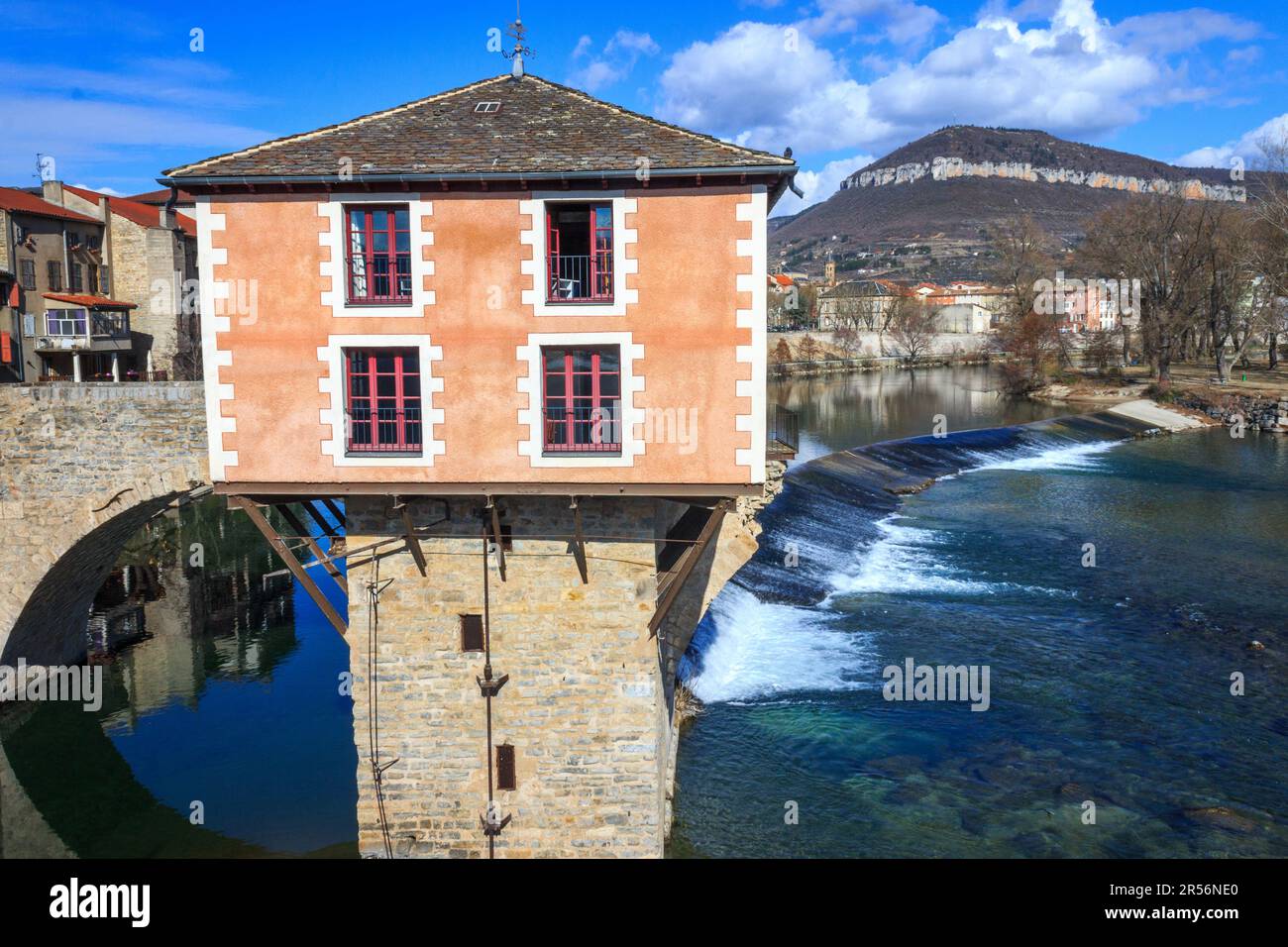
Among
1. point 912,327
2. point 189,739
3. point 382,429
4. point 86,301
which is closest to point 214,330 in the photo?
point 382,429

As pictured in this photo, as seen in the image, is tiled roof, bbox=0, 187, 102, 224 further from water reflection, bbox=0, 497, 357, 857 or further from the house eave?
the house eave

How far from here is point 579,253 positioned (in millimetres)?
13938

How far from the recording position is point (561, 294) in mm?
13812

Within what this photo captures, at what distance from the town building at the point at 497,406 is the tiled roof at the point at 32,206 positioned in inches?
1737

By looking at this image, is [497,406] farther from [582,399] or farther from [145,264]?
[145,264]

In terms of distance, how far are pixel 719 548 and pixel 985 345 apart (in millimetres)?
108293

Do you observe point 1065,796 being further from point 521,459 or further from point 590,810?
point 521,459

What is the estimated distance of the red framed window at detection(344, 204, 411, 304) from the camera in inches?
534

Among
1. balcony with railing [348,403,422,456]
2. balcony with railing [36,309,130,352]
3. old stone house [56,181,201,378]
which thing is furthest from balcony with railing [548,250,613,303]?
old stone house [56,181,201,378]

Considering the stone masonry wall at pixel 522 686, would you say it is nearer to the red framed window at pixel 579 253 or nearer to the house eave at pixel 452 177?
the red framed window at pixel 579 253

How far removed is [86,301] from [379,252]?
4323 centimetres

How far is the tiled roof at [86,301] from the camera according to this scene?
48750 millimetres

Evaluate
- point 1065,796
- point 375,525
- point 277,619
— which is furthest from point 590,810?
point 277,619

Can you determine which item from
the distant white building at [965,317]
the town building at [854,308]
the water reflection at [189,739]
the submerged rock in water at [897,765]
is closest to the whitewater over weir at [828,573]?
the submerged rock in water at [897,765]
